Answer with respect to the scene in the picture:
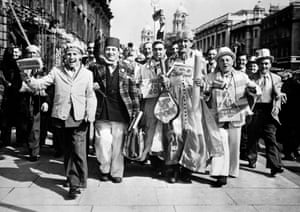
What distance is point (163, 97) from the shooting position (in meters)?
5.80

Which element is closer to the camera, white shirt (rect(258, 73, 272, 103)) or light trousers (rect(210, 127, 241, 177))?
light trousers (rect(210, 127, 241, 177))

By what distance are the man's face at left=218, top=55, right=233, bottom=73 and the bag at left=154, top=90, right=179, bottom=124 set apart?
2.94ft

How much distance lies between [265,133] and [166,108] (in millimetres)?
1934

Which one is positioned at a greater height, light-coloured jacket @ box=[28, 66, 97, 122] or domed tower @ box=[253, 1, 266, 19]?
domed tower @ box=[253, 1, 266, 19]

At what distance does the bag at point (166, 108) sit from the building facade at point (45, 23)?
329 cm

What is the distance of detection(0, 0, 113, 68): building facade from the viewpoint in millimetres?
12531

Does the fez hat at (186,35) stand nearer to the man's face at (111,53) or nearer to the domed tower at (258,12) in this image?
the man's face at (111,53)

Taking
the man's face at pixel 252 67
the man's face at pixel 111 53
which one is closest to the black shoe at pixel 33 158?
the man's face at pixel 111 53

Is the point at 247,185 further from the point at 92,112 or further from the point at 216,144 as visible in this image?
the point at 92,112

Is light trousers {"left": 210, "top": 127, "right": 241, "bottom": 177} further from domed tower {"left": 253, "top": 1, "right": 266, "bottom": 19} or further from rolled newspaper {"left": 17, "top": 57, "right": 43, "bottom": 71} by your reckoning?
domed tower {"left": 253, "top": 1, "right": 266, "bottom": 19}

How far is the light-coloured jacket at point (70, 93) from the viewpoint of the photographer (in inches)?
196

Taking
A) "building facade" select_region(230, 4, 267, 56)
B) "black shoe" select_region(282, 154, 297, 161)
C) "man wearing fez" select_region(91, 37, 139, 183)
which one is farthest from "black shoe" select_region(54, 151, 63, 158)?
"building facade" select_region(230, 4, 267, 56)

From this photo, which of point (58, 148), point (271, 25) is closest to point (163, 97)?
point (58, 148)

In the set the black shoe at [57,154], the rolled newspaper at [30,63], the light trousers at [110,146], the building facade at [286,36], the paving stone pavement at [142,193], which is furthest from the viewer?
the building facade at [286,36]
